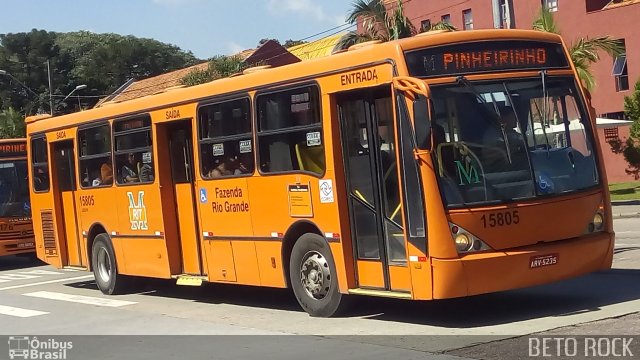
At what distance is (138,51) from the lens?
84.6 metres

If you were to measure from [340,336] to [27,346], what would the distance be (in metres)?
3.82

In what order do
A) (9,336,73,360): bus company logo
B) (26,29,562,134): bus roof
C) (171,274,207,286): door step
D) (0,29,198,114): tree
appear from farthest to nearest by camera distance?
(0,29,198,114): tree, (171,274,207,286): door step, (9,336,73,360): bus company logo, (26,29,562,134): bus roof

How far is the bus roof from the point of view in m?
9.58

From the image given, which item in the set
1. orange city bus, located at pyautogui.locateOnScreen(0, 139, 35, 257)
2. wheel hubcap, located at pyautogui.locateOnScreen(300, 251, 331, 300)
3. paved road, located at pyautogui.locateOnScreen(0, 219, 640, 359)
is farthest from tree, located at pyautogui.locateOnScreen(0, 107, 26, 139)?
wheel hubcap, located at pyautogui.locateOnScreen(300, 251, 331, 300)

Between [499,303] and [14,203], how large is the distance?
1532 cm

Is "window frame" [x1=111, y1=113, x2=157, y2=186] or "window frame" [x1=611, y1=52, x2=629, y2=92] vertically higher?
"window frame" [x1=611, y1=52, x2=629, y2=92]

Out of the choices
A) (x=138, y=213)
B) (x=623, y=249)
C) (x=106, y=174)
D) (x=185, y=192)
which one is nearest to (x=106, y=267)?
(x=106, y=174)

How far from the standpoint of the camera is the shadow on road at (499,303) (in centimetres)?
995

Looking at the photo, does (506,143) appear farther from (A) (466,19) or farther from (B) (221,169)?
(A) (466,19)

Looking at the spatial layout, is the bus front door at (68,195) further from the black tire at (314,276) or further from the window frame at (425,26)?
the window frame at (425,26)

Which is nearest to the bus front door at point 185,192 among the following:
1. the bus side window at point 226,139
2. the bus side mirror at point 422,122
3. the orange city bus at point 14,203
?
the bus side window at point 226,139

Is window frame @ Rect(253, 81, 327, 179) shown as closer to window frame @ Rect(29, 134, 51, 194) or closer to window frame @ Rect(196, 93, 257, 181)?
window frame @ Rect(196, 93, 257, 181)

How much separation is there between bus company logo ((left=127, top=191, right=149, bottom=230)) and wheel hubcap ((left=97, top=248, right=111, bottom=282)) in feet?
4.29

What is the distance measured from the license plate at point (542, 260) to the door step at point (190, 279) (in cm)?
539
